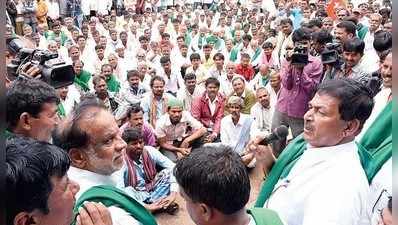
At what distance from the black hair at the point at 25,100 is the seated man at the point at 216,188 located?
0.74 metres

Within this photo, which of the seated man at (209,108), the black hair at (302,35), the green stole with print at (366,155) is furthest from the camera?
the black hair at (302,35)

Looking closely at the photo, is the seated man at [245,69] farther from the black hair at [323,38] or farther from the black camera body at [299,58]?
the black camera body at [299,58]

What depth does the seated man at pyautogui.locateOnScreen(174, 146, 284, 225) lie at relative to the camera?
1455mm

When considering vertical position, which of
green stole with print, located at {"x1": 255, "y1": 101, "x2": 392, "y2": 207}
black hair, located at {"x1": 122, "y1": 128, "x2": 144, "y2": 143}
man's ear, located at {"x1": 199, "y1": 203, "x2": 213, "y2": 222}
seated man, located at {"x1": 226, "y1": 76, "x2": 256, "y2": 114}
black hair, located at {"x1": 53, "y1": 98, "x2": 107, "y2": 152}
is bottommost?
seated man, located at {"x1": 226, "y1": 76, "x2": 256, "y2": 114}

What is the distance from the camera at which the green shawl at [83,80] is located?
18.0 ft

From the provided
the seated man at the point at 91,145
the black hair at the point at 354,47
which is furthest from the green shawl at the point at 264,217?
the black hair at the point at 354,47

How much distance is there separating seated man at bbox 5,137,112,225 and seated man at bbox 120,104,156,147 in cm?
257

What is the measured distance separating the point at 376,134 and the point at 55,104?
117 cm

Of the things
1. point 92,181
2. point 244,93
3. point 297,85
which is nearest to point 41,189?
point 92,181

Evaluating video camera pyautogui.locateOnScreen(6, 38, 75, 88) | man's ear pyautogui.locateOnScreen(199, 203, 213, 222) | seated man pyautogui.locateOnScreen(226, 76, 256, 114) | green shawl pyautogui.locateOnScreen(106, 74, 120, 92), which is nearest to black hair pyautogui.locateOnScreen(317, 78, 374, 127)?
man's ear pyautogui.locateOnScreen(199, 203, 213, 222)

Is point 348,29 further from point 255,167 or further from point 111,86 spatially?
point 111,86

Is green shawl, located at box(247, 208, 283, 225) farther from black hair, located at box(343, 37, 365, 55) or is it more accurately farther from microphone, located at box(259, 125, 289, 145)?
black hair, located at box(343, 37, 365, 55)

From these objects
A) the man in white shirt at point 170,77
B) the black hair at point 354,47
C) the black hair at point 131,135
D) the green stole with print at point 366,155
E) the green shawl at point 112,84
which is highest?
the green stole with print at point 366,155

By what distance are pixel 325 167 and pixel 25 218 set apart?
96 centimetres
